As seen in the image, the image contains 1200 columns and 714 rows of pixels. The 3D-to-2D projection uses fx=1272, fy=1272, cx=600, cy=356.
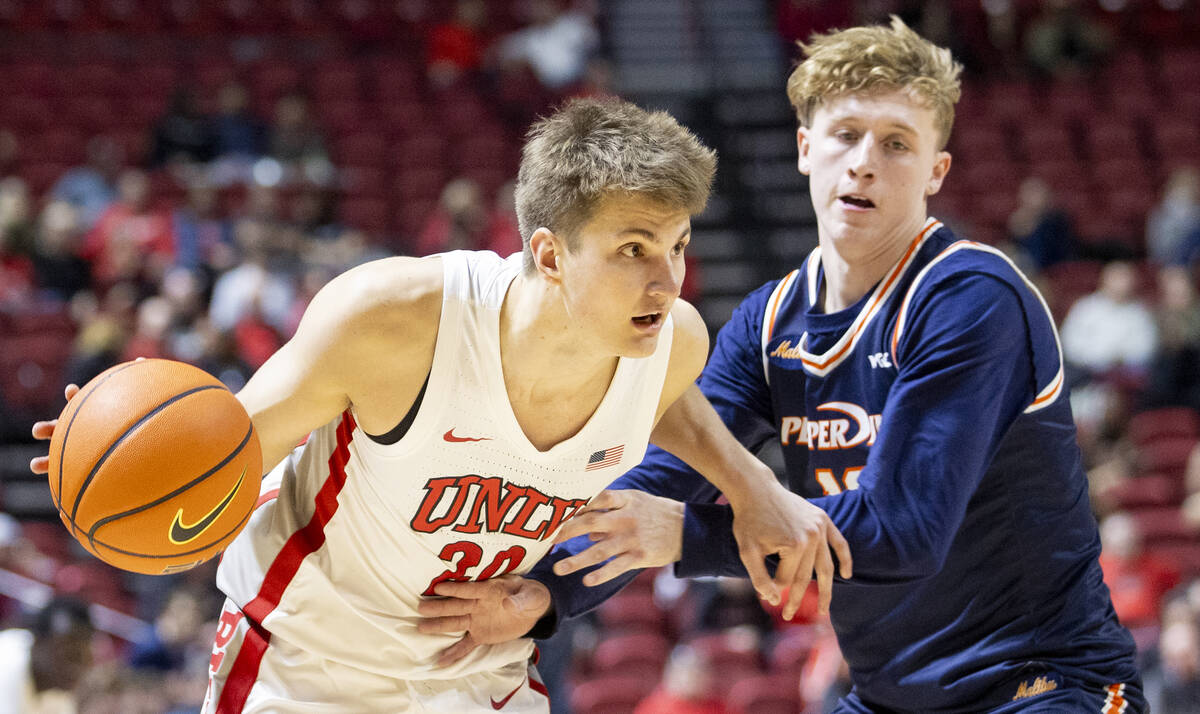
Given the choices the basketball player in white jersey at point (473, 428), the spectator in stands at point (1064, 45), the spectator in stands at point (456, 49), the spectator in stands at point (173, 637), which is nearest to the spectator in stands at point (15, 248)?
the spectator in stands at point (173, 637)

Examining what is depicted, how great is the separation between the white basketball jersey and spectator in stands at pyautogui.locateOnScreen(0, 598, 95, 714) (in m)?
1.87

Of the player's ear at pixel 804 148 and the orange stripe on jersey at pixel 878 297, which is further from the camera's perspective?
the player's ear at pixel 804 148

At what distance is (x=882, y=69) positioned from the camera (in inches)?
126

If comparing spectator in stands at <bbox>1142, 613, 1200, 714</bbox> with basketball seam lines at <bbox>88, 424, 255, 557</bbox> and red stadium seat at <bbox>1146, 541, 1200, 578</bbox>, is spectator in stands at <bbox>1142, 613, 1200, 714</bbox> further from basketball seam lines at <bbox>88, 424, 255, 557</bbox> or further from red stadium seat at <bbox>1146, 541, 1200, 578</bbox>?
basketball seam lines at <bbox>88, 424, 255, 557</bbox>

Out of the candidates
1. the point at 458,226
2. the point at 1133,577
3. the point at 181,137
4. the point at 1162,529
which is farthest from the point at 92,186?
the point at 1162,529

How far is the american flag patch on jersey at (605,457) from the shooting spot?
3.03 metres

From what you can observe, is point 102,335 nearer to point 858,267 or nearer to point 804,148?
point 804,148

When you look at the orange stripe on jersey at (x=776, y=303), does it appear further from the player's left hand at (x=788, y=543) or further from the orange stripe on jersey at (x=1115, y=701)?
the orange stripe on jersey at (x=1115, y=701)

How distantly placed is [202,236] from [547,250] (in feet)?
26.4

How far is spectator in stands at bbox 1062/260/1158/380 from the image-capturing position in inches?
403

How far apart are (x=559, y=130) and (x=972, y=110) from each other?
11765 millimetres

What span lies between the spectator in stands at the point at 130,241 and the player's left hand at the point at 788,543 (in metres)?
7.53

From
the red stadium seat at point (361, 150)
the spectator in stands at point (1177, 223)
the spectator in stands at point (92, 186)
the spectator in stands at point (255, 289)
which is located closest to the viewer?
the spectator in stands at point (255, 289)

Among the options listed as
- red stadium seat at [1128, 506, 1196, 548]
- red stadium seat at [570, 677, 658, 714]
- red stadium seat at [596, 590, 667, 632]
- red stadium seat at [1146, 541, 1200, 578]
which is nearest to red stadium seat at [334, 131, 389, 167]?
red stadium seat at [596, 590, 667, 632]
